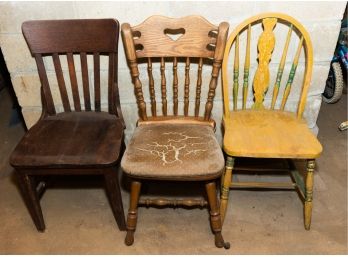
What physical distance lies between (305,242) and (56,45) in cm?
163

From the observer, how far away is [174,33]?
1.59 meters

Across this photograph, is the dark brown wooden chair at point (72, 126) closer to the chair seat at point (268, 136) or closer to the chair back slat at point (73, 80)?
the chair back slat at point (73, 80)

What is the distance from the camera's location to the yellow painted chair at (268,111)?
1377 millimetres

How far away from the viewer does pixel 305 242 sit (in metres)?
1.54

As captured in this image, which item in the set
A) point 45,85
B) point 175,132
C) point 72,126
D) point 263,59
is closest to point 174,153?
point 175,132

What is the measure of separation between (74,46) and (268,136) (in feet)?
3.55

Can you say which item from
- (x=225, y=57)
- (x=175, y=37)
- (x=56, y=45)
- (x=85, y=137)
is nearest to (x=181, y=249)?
(x=85, y=137)

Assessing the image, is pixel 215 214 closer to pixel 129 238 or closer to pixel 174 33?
pixel 129 238

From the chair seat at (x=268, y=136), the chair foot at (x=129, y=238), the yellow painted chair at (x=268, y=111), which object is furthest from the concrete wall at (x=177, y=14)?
the chair foot at (x=129, y=238)

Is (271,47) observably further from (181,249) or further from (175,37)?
(181,249)

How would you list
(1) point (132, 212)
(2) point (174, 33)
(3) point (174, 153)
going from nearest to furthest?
(3) point (174, 153) < (1) point (132, 212) < (2) point (174, 33)

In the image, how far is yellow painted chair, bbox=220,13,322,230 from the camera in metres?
1.38

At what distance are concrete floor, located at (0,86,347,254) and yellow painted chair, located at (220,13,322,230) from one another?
130mm

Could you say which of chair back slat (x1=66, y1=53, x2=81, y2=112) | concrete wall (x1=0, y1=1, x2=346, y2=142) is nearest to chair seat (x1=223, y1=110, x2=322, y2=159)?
concrete wall (x1=0, y1=1, x2=346, y2=142)
